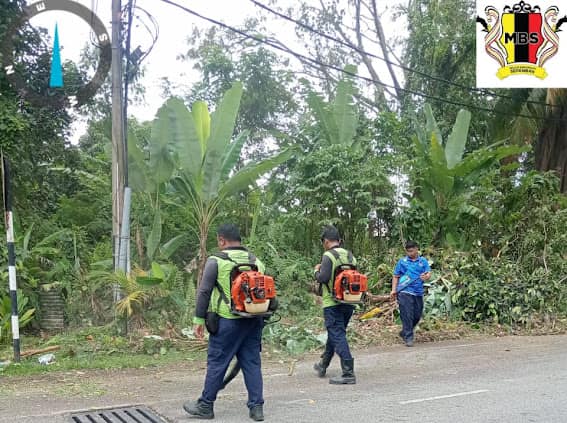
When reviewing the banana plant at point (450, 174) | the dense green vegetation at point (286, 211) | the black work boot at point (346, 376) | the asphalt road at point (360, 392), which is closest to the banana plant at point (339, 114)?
the dense green vegetation at point (286, 211)

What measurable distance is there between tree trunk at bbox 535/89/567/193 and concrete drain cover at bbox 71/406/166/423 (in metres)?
13.4

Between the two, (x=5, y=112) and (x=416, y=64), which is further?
(x=416, y=64)

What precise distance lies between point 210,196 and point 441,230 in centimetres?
535

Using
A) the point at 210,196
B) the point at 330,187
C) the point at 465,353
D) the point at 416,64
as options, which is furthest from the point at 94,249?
the point at 416,64

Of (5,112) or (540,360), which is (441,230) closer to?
(540,360)

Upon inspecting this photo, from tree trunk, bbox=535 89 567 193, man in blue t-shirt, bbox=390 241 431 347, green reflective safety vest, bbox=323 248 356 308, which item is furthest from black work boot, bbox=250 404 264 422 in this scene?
tree trunk, bbox=535 89 567 193

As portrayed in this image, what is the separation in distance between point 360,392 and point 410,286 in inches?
122

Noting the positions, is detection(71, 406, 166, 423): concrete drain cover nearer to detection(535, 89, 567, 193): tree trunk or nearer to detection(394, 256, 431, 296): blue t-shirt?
detection(394, 256, 431, 296): blue t-shirt

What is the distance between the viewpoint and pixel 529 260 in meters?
12.2

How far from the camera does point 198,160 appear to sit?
396 inches

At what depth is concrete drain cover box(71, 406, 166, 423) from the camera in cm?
555

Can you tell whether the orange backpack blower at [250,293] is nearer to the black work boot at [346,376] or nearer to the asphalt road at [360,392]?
the asphalt road at [360,392]

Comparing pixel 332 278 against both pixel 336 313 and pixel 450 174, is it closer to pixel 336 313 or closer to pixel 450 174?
pixel 336 313

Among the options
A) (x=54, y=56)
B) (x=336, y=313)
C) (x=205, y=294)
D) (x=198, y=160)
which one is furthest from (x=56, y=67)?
(x=205, y=294)
